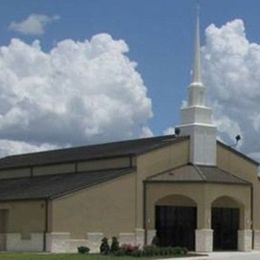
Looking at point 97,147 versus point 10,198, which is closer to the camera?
point 10,198

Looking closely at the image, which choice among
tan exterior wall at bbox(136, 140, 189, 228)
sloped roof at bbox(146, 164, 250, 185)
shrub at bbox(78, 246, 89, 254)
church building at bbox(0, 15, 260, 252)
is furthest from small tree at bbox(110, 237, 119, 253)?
sloped roof at bbox(146, 164, 250, 185)

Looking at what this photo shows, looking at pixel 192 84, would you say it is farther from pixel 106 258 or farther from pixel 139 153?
pixel 106 258

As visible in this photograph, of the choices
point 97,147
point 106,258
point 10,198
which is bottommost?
point 106,258

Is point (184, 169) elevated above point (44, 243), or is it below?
above

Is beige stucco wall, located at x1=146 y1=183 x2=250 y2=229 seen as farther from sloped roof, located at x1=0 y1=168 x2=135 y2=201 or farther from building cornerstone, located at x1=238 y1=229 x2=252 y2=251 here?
building cornerstone, located at x1=238 y1=229 x2=252 y2=251

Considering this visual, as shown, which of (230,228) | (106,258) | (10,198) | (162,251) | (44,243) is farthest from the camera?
(230,228)

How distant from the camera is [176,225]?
198 feet

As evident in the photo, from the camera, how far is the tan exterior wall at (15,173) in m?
71.1

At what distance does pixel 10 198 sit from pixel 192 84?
52.8 ft

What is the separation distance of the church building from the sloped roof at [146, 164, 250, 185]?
0.23 feet

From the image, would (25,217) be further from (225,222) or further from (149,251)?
(225,222)

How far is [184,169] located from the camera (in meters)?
60.6

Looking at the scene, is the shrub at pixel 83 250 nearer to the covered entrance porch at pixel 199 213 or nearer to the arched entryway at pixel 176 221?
the covered entrance porch at pixel 199 213

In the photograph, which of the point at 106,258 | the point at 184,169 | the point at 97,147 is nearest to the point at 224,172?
the point at 184,169
